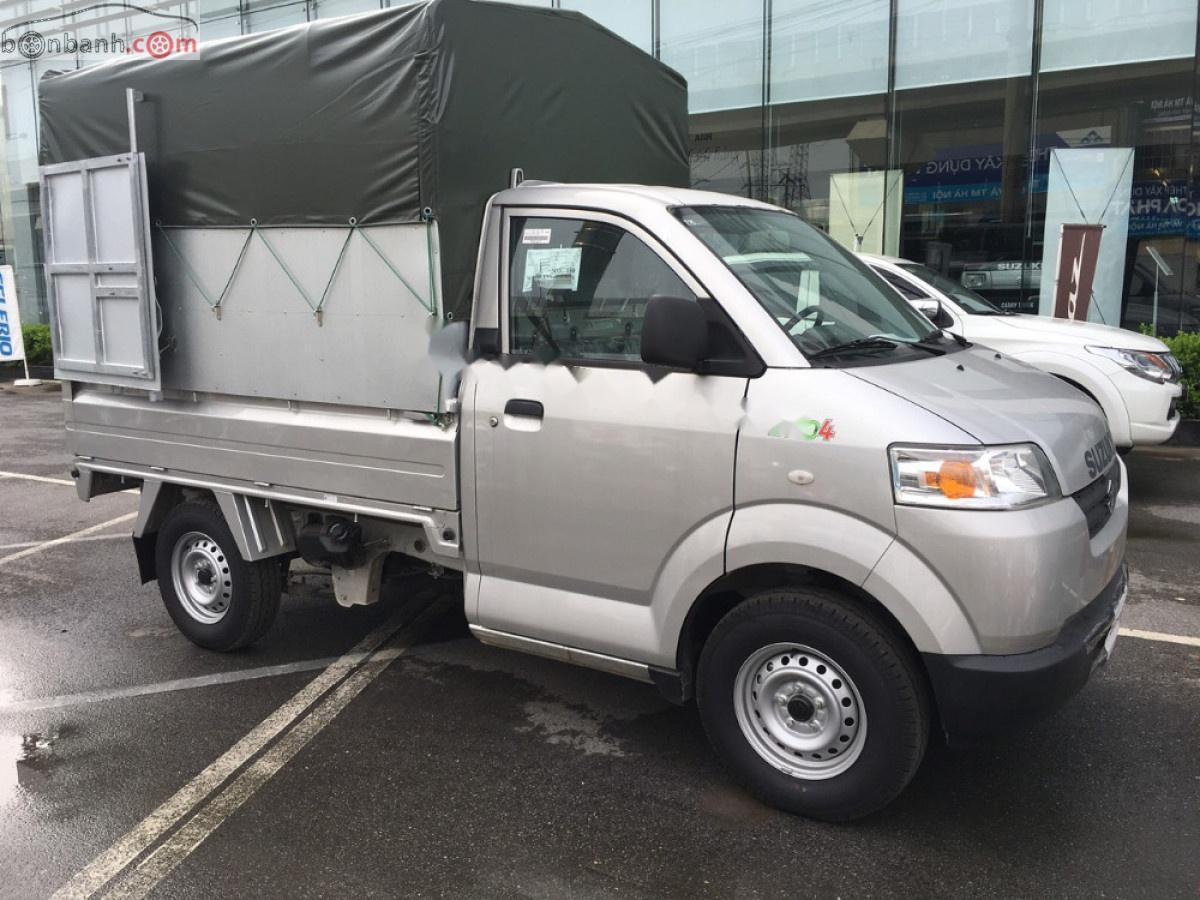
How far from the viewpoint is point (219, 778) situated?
3953 mm

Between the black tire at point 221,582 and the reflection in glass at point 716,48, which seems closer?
the black tire at point 221,582


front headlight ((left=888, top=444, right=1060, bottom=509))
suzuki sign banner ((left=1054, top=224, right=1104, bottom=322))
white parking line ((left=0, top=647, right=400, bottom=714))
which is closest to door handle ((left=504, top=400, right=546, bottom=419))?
front headlight ((left=888, top=444, right=1060, bottom=509))

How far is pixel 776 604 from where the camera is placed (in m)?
3.45

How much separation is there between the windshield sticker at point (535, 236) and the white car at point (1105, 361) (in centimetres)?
439

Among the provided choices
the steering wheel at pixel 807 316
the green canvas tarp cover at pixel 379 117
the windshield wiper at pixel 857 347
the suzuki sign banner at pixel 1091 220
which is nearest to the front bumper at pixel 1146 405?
the green canvas tarp cover at pixel 379 117

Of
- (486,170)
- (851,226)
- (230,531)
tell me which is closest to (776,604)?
(486,170)

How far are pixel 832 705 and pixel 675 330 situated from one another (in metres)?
1.37

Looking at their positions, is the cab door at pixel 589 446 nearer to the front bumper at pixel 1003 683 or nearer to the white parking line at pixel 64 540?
the front bumper at pixel 1003 683

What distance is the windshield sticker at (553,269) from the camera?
3957mm

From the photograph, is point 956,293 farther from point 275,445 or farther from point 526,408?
point 275,445

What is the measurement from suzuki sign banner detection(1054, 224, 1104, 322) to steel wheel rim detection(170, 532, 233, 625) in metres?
10.8

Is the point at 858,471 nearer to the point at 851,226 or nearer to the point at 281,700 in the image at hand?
the point at 281,700

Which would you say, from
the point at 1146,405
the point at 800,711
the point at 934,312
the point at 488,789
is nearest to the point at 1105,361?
the point at 1146,405

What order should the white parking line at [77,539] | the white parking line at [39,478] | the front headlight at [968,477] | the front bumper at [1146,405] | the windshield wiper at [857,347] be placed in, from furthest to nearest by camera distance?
1. the white parking line at [39,478]
2. the front bumper at [1146,405]
3. the white parking line at [77,539]
4. the windshield wiper at [857,347]
5. the front headlight at [968,477]
